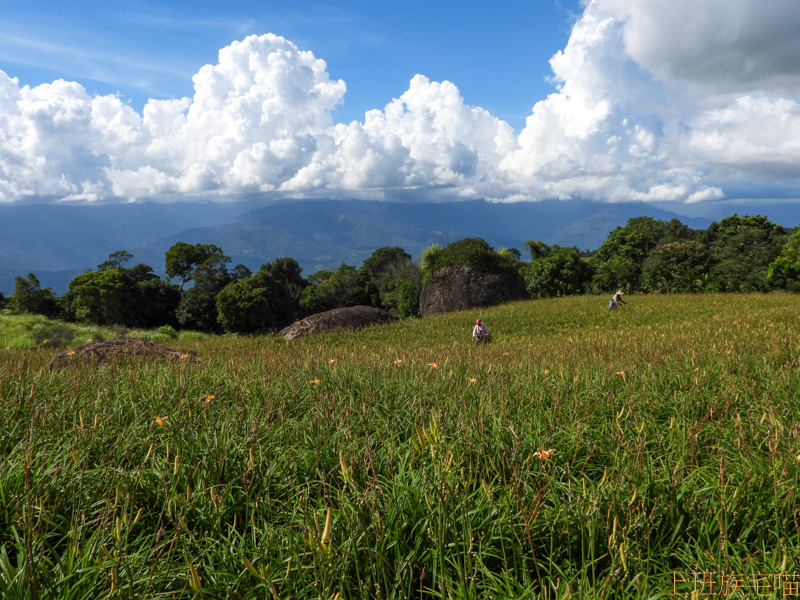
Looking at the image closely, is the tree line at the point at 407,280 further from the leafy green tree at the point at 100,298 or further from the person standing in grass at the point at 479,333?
the person standing in grass at the point at 479,333

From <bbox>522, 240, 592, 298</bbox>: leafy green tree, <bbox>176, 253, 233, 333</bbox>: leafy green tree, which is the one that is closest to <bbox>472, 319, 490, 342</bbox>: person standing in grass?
<bbox>522, 240, 592, 298</bbox>: leafy green tree

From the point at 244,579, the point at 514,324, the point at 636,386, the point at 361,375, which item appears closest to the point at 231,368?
the point at 361,375

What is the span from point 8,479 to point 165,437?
990 mm

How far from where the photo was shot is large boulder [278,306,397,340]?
71.7 ft

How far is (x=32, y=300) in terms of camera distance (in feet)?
174

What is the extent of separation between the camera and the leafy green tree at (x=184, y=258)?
66.9 m

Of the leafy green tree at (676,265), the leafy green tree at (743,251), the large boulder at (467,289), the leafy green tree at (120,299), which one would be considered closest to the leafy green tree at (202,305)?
the leafy green tree at (120,299)

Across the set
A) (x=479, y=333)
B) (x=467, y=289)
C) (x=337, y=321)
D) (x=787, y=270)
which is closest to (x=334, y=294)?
(x=467, y=289)

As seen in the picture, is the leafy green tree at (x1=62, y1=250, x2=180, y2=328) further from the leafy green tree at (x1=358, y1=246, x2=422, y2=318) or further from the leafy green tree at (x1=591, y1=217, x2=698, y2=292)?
the leafy green tree at (x1=591, y1=217, x2=698, y2=292)

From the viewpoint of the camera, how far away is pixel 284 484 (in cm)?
275

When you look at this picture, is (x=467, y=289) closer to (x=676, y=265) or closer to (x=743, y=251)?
(x=676, y=265)

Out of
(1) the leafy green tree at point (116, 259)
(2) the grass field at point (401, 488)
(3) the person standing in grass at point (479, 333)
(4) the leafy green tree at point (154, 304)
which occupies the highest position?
(2) the grass field at point (401, 488)

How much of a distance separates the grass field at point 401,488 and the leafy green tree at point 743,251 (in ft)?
138

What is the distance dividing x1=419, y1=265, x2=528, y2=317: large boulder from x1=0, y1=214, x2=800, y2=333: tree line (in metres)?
0.77
